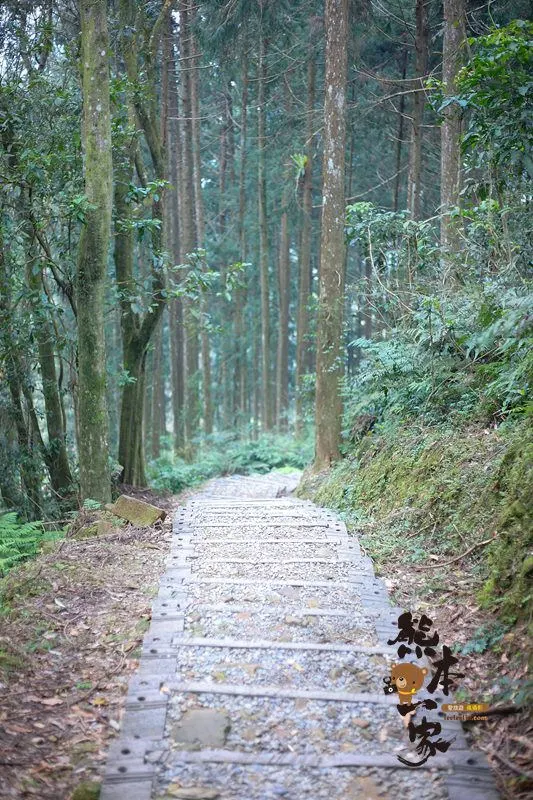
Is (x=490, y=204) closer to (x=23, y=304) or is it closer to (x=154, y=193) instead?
(x=154, y=193)

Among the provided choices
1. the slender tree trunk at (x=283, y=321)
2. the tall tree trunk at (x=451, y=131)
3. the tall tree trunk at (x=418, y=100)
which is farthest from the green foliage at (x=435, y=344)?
the slender tree trunk at (x=283, y=321)

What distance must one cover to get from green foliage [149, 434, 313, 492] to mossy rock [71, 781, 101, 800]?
12.6 metres

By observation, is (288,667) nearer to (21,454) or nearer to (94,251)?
(94,251)

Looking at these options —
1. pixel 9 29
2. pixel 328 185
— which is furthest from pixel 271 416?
pixel 9 29

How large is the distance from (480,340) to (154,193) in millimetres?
5559

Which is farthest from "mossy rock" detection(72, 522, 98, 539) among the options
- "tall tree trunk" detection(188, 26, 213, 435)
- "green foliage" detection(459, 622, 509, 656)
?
"tall tree trunk" detection(188, 26, 213, 435)

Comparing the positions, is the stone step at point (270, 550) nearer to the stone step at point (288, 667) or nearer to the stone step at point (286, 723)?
the stone step at point (288, 667)

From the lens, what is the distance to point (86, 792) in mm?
3012

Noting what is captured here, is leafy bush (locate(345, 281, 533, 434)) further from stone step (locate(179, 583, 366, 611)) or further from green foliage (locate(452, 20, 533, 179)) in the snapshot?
stone step (locate(179, 583, 366, 611))

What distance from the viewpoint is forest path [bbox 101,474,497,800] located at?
310 cm

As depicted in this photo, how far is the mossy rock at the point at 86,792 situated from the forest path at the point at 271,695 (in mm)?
37

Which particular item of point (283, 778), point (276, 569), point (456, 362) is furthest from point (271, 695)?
point (456, 362)

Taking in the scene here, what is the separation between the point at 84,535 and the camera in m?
6.86

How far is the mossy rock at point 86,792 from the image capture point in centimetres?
300
